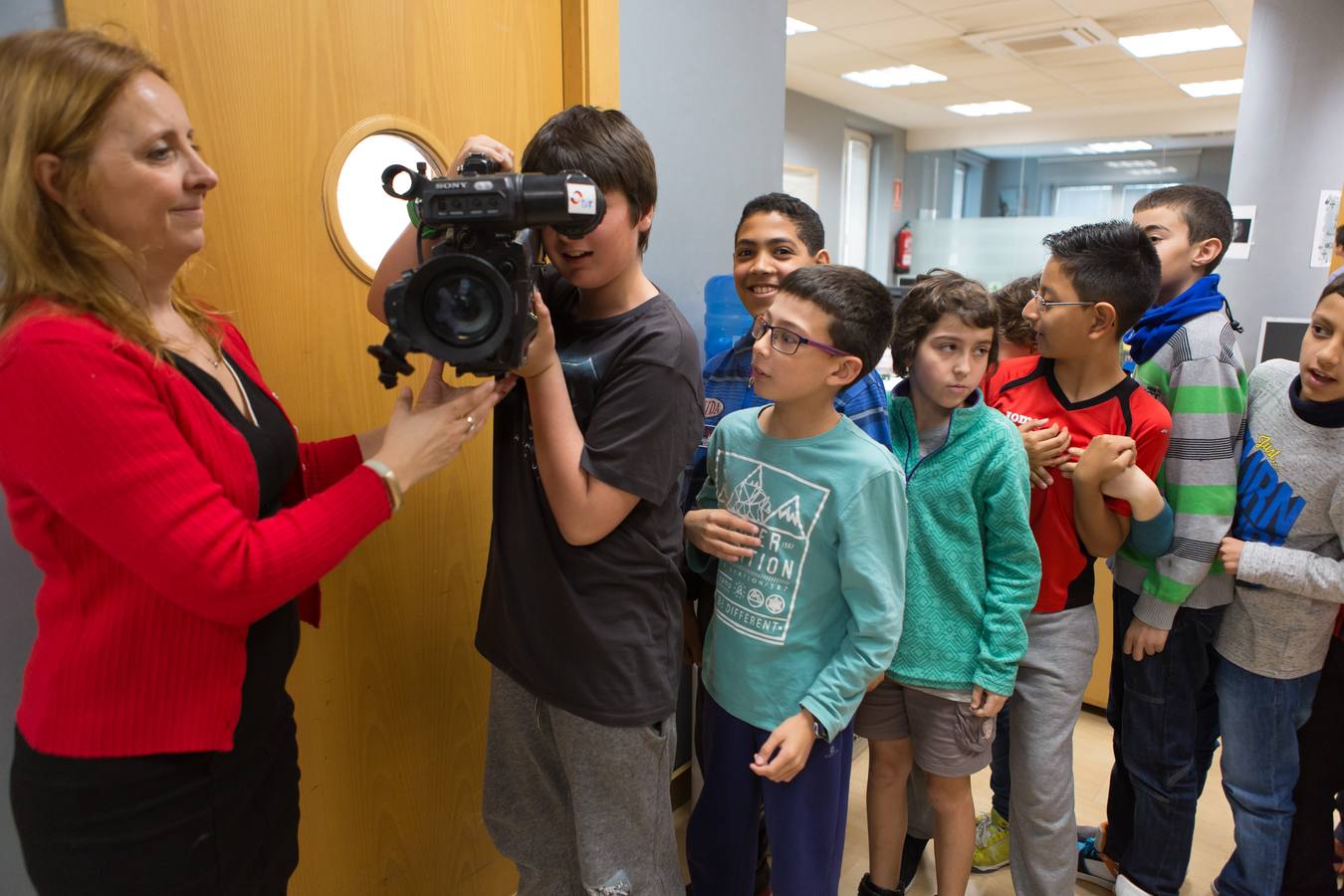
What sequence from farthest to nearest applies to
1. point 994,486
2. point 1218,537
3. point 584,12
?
point 584,12
point 1218,537
point 994,486

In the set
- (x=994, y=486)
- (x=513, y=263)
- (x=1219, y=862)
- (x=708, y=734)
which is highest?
(x=513, y=263)

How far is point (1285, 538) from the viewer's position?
4.58 feet

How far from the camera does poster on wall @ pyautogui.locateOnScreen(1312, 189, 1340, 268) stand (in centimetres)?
348

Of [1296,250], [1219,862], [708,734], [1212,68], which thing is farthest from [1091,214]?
[708,734]

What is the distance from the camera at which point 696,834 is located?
1.33m

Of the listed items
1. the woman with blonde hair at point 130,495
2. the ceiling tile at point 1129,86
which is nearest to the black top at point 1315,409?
the woman with blonde hair at point 130,495

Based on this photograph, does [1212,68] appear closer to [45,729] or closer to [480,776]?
[480,776]

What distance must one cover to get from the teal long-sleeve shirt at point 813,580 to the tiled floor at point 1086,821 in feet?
2.61

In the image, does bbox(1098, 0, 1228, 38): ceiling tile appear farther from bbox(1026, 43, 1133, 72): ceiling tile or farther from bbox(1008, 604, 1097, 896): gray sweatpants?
bbox(1008, 604, 1097, 896): gray sweatpants

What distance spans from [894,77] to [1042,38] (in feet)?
4.67

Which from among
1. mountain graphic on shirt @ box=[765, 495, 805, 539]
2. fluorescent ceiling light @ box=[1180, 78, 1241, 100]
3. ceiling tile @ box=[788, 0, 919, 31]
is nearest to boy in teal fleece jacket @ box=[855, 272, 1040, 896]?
mountain graphic on shirt @ box=[765, 495, 805, 539]

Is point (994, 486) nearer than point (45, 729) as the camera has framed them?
No

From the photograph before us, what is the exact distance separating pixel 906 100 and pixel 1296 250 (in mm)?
4799

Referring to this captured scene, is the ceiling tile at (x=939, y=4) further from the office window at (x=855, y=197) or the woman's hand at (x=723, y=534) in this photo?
the woman's hand at (x=723, y=534)
